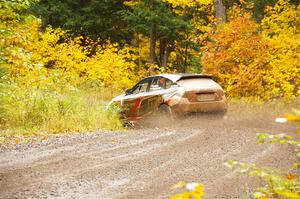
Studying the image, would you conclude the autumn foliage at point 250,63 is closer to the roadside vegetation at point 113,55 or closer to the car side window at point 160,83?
the roadside vegetation at point 113,55

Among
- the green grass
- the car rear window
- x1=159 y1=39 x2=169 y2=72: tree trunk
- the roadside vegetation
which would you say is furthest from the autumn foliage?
x1=159 y1=39 x2=169 y2=72: tree trunk

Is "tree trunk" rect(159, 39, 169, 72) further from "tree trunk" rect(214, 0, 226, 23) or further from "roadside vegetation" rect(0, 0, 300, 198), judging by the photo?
"tree trunk" rect(214, 0, 226, 23)

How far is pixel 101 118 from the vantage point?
11188mm

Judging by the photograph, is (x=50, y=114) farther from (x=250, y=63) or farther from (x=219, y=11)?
(x=219, y=11)

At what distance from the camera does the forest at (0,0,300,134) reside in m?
10.5

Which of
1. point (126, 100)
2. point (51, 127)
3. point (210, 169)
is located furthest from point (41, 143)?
point (126, 100)

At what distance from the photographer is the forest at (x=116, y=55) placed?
34.4 ft

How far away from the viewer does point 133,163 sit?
20.7 feet

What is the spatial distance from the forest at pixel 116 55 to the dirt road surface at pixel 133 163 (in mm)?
1855

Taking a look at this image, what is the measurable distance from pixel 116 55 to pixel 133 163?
16.8m

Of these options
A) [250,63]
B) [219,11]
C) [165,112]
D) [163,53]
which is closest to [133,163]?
[165,112]

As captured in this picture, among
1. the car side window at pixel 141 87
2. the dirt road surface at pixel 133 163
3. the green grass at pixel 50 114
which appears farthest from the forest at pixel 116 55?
the dirt road surface at pixel 133 163

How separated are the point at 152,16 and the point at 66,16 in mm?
6601

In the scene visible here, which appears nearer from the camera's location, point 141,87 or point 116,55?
point 141,87
